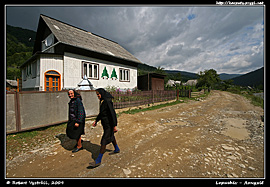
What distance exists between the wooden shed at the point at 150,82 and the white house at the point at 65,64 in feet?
11.4

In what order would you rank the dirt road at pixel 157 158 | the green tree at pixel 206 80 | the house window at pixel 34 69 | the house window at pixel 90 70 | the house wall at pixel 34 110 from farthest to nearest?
the green tree at pixel 206 80, the house window at pixel 90 70, the house window at pixel 34 69, the house wall at pixel 34 110, the dirt road at pixel 157 158

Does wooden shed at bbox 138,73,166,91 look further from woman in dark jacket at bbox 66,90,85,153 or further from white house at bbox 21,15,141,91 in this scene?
woman in dark jacket at bbox 66,90,85,153

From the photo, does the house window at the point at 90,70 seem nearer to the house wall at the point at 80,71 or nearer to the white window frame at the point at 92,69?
the white window frame at the point at 92,69

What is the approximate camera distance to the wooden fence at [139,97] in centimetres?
A: 896

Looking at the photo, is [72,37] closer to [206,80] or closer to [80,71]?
[80,71]

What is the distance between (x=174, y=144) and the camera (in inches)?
139

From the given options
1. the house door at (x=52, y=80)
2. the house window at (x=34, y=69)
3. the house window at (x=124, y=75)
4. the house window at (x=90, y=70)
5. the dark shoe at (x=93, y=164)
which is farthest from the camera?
the house window at (x=124, y=75)

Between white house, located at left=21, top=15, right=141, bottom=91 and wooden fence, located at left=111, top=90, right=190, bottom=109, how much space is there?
4233 millimetres

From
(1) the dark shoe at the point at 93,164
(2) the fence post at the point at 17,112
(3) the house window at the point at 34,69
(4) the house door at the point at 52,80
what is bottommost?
(1) the dark shoe at the point at 93,164

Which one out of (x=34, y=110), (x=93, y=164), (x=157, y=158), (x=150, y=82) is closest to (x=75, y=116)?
(x=93, y=164)

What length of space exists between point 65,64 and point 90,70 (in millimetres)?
2415

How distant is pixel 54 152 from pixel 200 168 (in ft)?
12.5

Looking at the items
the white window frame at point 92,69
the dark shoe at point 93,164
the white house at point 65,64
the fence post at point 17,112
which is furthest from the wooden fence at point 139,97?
the dark shoe at point 93,164
